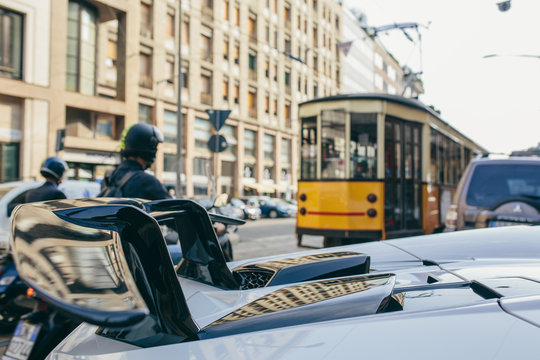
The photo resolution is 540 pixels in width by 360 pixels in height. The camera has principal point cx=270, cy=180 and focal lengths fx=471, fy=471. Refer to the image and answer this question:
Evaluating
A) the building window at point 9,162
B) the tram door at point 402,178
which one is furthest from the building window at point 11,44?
the tram door at point 402,178

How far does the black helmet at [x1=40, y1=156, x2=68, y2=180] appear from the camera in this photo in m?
4.34

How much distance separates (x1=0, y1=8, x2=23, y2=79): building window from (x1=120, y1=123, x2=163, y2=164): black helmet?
51.4 feet

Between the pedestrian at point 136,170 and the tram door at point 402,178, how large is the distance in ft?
21.2

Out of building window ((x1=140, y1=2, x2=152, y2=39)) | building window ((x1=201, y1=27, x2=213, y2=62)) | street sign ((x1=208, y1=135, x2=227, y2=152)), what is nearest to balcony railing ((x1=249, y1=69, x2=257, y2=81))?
building window ((x1=201, y1=27, x2=213, y2=62))

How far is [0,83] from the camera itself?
17.0 meters

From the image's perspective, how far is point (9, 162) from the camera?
18188 millimetres

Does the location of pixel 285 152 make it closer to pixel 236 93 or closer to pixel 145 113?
pixel 236 93

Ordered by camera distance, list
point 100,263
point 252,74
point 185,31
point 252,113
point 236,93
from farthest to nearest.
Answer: point 252,113
point 252,74
point 236,93
point 185,31
point 100,263

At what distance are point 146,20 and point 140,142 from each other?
81.4 ft

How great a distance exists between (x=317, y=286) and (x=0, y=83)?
1901 cm

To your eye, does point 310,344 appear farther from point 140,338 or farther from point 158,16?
point 158,16

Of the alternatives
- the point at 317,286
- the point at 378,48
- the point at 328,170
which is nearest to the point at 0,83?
the point at 328,170

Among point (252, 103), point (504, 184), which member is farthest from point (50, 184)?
point (252, 103)

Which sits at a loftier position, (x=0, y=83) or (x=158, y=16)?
(x=158, y=16)
